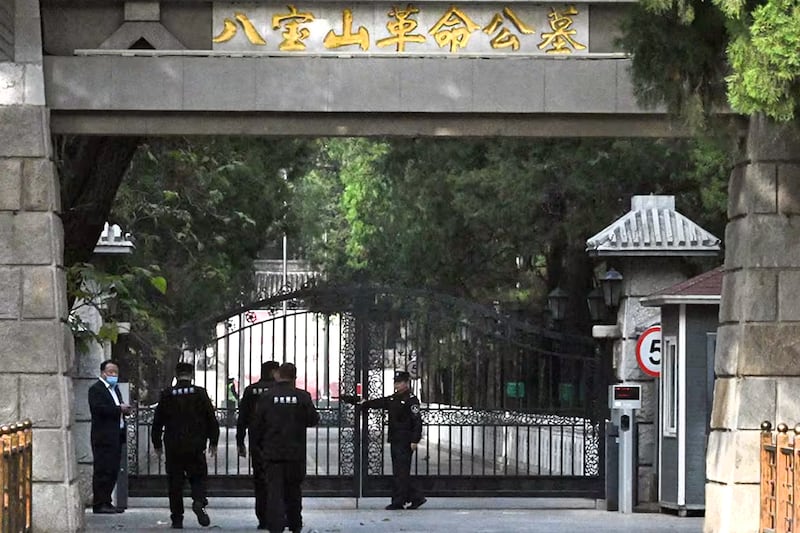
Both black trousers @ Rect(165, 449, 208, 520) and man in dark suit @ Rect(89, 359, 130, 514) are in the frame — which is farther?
man in dark suit @ Rect(89, 359, 130, 514)

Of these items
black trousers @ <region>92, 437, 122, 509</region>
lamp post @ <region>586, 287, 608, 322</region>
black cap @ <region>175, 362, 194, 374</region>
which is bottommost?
black trousers @ <region>92, 437, 122, 509</region>

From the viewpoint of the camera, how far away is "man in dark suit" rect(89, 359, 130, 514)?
21719 millimetres

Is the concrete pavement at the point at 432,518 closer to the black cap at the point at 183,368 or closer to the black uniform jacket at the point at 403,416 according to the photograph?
the black uniform jacket at the point at 403,416

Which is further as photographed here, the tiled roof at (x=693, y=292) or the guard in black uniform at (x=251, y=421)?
the tiled roof at (x=693, y=292)

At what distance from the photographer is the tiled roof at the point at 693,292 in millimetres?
21750

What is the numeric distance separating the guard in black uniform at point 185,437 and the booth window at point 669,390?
5.80 meters

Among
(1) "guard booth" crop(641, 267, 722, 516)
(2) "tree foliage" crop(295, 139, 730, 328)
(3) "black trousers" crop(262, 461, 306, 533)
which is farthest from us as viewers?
(2) "tree foliage" crop(295, 139, 730, 328)

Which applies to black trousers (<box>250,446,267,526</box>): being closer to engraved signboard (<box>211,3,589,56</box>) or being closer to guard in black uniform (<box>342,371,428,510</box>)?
guard in black uniform (<box>342,371,428,510</box>)

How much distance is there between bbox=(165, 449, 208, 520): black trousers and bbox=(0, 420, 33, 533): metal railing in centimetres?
438

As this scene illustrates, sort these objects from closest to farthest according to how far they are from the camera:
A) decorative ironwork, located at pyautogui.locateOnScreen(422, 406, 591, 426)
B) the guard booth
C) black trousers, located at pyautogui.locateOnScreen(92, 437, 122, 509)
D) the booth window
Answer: black trousers, located at pyautogui.locateOnScreen(92, 437, 122, 509)
the guard booth
the booth window
decorative ironwork, located at pyautogui.locateOnScreen(422, 406, 591, 426)

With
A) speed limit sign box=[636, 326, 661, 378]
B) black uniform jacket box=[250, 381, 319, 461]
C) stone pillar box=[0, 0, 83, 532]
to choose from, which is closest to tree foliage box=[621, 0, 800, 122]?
stone pillar box=[0, 0, 83, 532]

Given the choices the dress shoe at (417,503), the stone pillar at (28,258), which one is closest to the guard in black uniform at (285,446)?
the stone pillar at (28,258)

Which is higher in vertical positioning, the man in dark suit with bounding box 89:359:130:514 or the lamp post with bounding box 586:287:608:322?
the lamp post with bounding box 586:287:608:322

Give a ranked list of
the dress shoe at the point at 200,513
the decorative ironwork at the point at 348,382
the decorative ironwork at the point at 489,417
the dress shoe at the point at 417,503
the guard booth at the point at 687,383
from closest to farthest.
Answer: the dress shoe at the point at 200,513, the guard booth at the point at 687,383, the dress shoe at the point at 417,503, the decorative ironwork at the point at 348,382, the decorative ironwork at the point at 489,417
